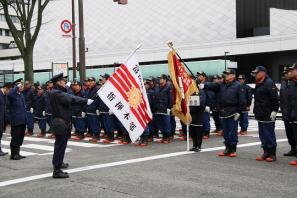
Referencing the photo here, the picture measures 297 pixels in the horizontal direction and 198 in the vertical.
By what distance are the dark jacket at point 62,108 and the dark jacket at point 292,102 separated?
4050mm

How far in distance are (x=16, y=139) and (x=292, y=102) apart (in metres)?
6.15

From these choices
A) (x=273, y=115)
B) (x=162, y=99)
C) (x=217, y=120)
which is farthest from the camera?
(x=217, y=120)

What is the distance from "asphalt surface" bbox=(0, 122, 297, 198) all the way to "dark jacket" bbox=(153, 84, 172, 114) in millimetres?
2215

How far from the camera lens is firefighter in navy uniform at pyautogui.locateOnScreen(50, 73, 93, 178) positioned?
8359 mm

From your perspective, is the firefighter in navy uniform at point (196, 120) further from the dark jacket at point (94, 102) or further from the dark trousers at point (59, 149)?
the dark jacket at point (94, 102)

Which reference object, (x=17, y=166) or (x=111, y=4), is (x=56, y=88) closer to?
(x=17, y=166)

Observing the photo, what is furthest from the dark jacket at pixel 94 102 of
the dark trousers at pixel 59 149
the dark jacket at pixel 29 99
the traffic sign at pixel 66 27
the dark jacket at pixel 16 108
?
the traffic sign at pixel 66 27

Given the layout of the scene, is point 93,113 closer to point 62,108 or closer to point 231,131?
point 231,131

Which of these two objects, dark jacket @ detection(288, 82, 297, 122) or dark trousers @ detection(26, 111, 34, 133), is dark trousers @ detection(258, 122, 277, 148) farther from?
dark trousers @ detection(26, 111, 34, 133)

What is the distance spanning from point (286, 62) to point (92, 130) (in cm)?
3234


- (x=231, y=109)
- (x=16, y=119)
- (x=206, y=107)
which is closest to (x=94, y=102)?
(x=206, y=107)

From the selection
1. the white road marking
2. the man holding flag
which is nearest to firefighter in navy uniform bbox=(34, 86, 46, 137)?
the man holding flag

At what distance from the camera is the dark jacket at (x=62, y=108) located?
8.38 metres

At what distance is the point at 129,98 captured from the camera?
11.2 metres
